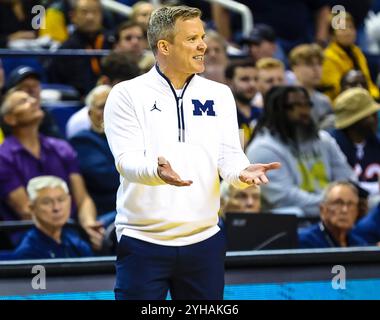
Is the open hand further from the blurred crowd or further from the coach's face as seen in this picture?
the blurred crowd

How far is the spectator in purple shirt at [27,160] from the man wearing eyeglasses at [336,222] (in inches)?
54.3

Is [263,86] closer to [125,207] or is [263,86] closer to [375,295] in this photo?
[375,295]

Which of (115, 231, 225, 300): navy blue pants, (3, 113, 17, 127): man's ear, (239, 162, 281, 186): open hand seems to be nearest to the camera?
(239, 162, 281, 186): open hand

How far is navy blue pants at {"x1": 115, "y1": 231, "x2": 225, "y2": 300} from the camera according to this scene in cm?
416

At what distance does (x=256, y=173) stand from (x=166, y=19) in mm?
661

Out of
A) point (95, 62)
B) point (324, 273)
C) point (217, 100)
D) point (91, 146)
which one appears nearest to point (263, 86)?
point (95, 62)

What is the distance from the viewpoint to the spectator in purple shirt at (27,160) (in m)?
7.18

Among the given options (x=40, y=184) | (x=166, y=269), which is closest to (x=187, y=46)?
(x=166, y=269)

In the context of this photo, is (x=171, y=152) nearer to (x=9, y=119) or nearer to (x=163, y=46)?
(x=163, y=46)

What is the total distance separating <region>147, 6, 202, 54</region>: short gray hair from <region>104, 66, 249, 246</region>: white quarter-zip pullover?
0.16m

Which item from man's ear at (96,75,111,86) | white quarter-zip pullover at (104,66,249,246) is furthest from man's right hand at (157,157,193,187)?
man's ear at (96,75,111,86)

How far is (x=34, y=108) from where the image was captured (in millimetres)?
7391

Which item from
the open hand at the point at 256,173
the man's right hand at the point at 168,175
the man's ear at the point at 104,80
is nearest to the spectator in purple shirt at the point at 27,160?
the man's ear at the point at 104,80

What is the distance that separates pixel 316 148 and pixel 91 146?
4.98ft
